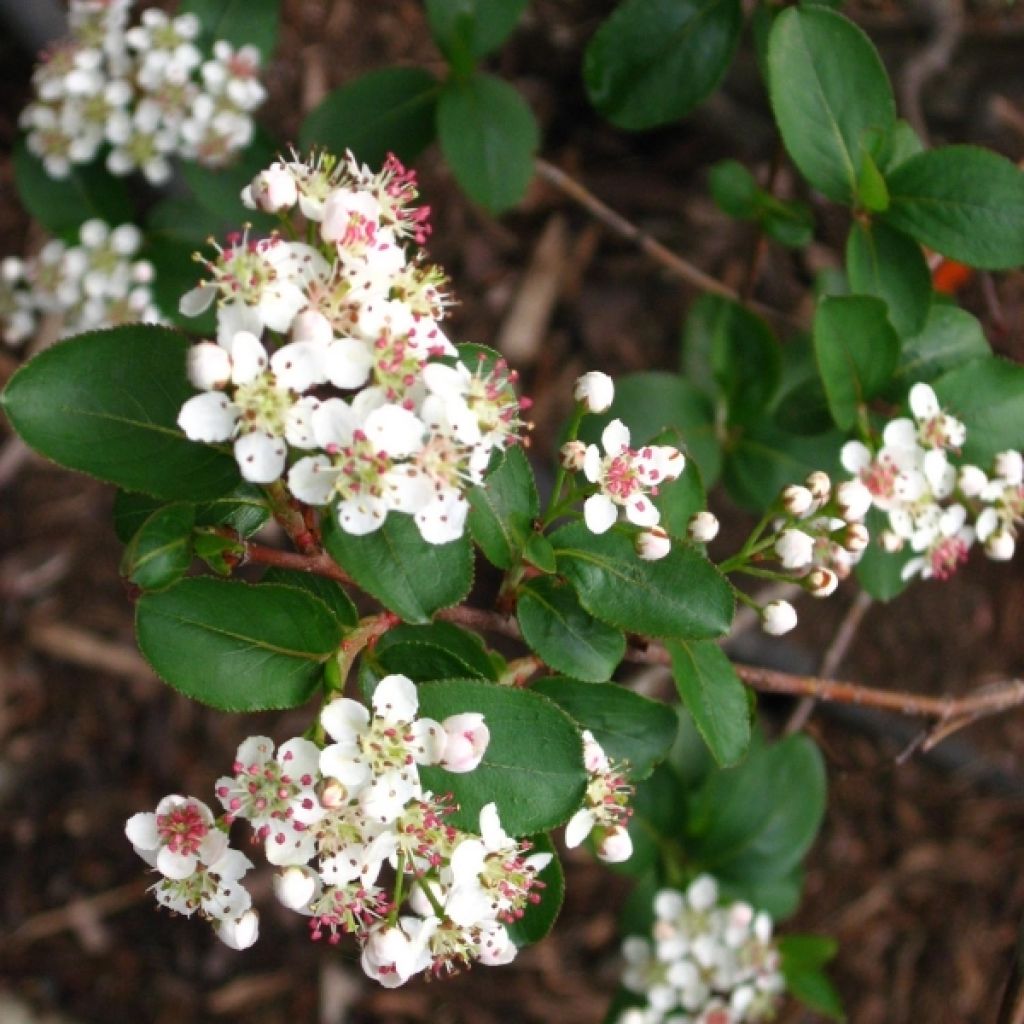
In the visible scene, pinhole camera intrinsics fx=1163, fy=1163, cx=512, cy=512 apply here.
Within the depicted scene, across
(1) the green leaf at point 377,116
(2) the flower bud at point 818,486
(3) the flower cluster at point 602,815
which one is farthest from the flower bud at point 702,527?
(1) the green leaf at point 377,116

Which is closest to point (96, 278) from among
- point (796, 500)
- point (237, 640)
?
point (237, 640)

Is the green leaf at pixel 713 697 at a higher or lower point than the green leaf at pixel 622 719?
higher

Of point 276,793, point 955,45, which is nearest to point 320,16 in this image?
point 955,45

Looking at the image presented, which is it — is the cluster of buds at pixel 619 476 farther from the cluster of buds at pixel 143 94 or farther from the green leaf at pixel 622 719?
the cluster of buds at pixel 143 94

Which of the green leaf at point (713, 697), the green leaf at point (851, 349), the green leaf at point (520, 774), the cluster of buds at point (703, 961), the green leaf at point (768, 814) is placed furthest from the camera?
the green leaf at point (768, 814)

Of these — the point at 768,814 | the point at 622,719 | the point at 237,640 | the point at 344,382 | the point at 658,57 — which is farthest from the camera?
the point at 768,814

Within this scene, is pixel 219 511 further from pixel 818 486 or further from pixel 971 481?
pixel 971 481

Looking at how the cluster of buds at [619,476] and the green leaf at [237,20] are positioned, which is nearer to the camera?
the cluster of buds at [619,476]

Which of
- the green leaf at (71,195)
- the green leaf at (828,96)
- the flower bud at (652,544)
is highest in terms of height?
the green leaf at (828,96)
